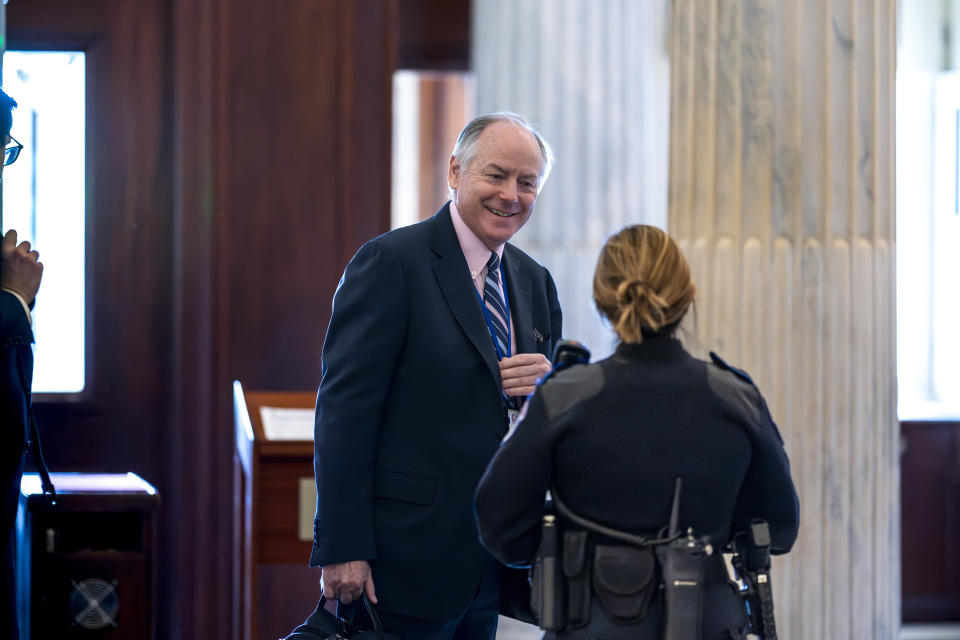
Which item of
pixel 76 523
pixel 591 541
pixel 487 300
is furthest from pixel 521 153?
pixel 76 523

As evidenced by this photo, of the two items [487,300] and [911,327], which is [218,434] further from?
[911,327]

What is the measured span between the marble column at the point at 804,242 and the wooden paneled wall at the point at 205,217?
1372mm

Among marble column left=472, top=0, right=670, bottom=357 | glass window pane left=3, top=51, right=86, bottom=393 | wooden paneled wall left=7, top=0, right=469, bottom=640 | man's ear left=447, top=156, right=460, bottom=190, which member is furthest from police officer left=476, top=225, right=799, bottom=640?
glass window pane left=3, top=51, right=86, bottom=393

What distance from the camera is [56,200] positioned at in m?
4.23

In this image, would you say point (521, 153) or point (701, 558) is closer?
point (701, 558)

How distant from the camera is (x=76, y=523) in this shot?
3006 mm

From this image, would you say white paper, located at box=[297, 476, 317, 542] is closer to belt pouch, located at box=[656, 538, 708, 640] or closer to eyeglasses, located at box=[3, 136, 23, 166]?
eyeglasses, located at box=[3, 136, 23, 166]

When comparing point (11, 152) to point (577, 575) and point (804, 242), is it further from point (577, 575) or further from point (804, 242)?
point (804, 242)

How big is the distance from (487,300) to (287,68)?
202 cm

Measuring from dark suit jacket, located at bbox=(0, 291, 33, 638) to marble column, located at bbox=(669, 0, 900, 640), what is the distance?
1.94 m

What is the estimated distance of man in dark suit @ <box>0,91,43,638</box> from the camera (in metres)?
2.52

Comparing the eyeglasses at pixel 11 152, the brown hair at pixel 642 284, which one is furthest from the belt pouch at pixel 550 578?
the eyeglasses at pixel 11 152

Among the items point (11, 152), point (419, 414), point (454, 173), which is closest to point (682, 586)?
point (419, 414)

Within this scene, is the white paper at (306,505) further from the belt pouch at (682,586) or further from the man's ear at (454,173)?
the belt pouch at (682,586)
